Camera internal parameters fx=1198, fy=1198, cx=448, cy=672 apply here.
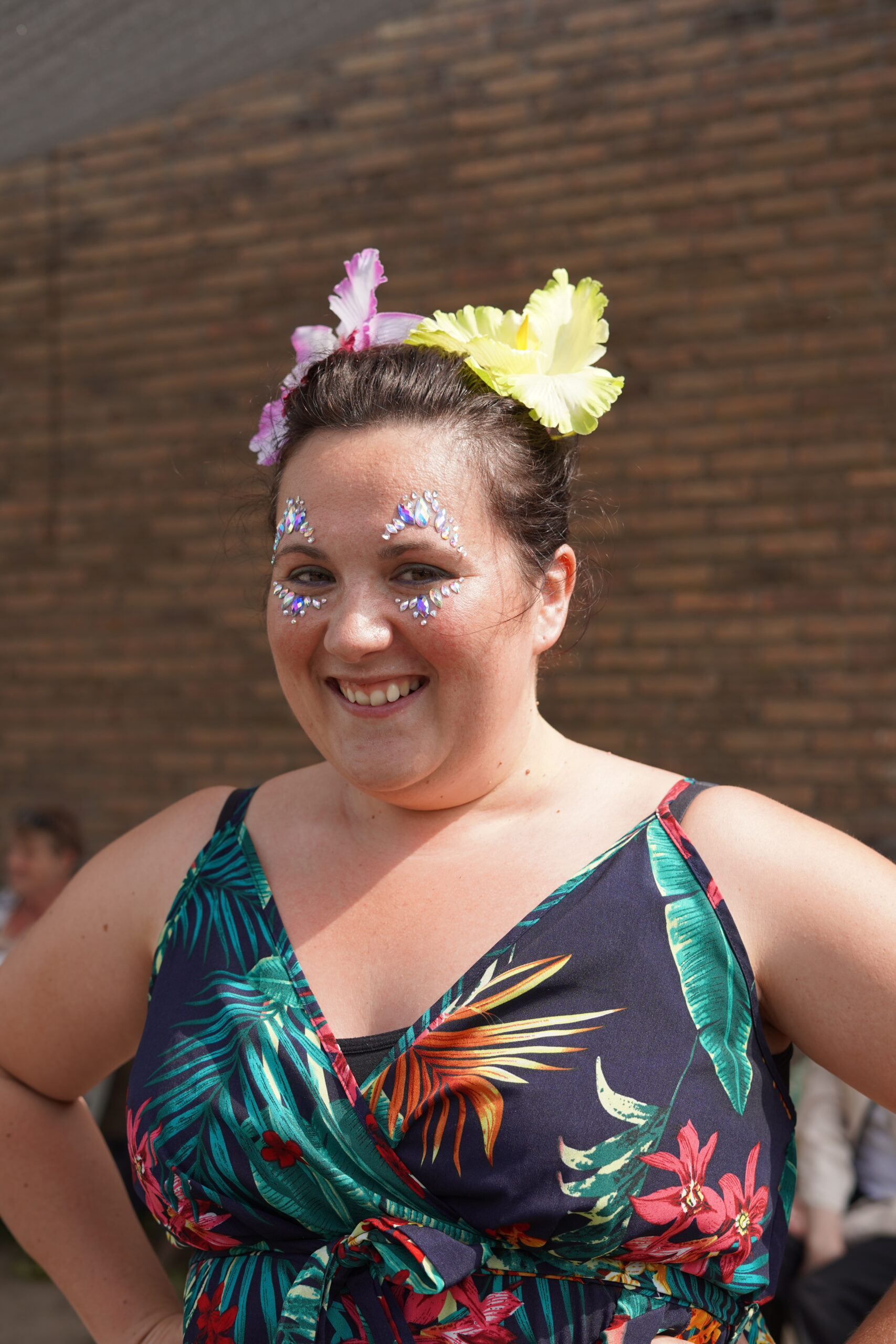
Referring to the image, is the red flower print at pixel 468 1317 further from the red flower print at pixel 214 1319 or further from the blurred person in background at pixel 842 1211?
the blurred person in background at pixel 842 1211

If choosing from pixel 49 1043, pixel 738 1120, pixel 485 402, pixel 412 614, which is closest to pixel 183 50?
pixel 485 402

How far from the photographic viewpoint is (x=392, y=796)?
5.16 ft

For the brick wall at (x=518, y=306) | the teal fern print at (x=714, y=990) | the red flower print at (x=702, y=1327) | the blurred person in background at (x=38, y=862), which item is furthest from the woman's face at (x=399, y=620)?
the blurred person in background at (x=38, y=862)

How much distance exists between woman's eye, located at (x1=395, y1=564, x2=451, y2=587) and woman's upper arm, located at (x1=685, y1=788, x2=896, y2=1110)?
459mm

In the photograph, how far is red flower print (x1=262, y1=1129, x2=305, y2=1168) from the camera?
1403mm

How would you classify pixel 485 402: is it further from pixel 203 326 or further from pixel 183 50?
pixel 203 326

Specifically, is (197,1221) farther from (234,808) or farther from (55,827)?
(55,827)

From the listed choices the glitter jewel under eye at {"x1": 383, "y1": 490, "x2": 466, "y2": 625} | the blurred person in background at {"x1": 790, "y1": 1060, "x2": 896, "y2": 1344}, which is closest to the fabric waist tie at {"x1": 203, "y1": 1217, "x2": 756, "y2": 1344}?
the glitter jewel under eye at {"x1": 383, "y1": 490, "x2": 466, "y2": 625}

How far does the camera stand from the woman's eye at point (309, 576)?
154 centimetres

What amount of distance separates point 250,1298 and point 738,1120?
2.07ft

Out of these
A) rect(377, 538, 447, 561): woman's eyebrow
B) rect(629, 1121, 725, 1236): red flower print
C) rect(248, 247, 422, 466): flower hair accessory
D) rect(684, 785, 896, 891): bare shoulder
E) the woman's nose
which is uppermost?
rect(248, 247, 422, 466): flower hair accessory

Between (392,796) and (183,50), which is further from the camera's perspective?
(183,50)

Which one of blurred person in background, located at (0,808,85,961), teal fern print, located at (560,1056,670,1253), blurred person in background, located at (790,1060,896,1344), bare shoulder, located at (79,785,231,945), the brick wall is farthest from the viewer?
blurred person in background, located at (0,808,85,961)

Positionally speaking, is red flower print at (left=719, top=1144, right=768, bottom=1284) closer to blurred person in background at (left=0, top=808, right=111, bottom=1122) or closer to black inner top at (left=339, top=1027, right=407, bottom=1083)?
black inner top at (left=339, top=1027, right=407, bottom=1083)
